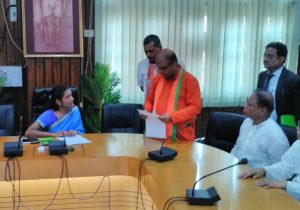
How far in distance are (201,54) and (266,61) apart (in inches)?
80.7

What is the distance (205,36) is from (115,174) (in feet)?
10.4

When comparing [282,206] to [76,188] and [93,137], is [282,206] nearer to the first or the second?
[76,188]

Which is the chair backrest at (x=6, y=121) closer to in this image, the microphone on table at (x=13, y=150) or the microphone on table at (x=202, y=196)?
the microphone on table at (x=13, y=150)

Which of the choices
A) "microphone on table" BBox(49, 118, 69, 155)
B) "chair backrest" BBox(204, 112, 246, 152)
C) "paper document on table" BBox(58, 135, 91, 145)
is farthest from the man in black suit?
"microphone on table" BBox(49, 118, 69, 155)

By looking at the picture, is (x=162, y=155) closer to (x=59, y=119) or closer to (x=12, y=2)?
(x=59, y=119)

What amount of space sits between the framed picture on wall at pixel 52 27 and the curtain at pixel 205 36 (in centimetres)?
39

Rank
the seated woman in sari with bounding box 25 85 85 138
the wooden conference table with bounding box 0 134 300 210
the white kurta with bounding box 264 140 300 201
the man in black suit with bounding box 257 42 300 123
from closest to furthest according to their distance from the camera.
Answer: the wooden conference table with bounding box 0 134 300 210
the white kurta with bounding box 264 140 300 201
the seated woman in sari with bounding box 25 85 85 138
the man in black suit with bounding box 257 42 300 123

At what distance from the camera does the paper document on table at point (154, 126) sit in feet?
8.88

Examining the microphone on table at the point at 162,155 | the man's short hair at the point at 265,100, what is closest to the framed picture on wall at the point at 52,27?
the microphone on table at the point at 162,155

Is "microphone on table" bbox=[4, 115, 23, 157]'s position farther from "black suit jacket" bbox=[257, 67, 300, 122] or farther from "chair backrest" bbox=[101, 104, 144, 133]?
"black suit jacket" bbox=[257, 67, 300, 122]

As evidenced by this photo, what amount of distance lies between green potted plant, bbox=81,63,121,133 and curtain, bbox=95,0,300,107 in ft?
0.84

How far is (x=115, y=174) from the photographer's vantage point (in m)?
2.56

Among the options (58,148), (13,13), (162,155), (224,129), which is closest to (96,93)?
(13,13)

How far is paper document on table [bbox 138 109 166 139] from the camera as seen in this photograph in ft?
8.88
